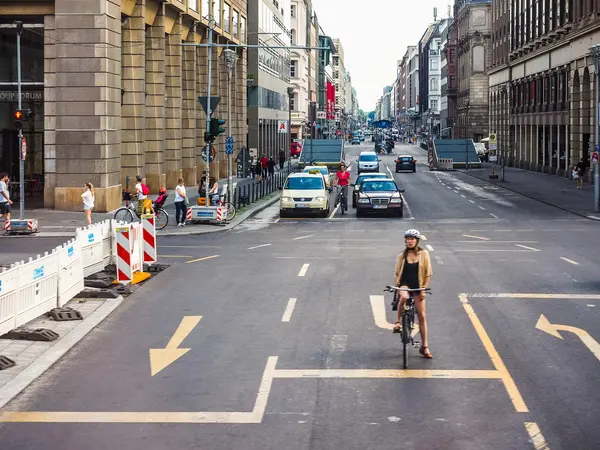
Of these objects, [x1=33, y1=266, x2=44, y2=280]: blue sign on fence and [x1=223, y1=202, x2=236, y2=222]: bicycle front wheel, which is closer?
[x1=33, y1=266, x2=44, y2=280]: blue sign on fence

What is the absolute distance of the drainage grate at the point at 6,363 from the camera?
12895 mm

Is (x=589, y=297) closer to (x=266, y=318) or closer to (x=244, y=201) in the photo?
(x=266, y=318)

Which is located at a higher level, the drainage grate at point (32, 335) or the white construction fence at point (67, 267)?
the white construction fence at point (67, 267)

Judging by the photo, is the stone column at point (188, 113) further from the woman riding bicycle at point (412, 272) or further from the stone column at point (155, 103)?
the woman riding bicycle at point (412, 272)

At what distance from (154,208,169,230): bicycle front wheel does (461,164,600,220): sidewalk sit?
53.4 ft

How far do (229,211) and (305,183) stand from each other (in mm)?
3508

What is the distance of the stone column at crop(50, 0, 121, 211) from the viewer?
38.6m

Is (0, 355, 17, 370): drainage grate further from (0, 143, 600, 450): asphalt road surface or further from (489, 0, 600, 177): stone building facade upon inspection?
(489, 0, 600, 177): stone building facade

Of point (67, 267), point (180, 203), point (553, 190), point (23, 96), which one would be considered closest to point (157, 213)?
point (180, 203)

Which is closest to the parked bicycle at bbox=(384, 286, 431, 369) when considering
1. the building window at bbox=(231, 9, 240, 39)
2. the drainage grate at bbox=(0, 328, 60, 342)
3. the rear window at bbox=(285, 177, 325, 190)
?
the drainage grate at bbox=(0, 328, 60, 342)

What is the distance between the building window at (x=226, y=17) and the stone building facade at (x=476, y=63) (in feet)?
216

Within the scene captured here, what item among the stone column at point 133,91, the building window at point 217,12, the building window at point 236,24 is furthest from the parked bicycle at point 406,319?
the building window at point 236,24

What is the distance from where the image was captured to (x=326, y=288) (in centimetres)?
2000

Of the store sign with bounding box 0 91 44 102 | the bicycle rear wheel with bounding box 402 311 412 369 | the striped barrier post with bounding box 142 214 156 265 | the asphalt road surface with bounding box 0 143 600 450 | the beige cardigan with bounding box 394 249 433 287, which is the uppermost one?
the store sign with bounding box 0 91 44 102
